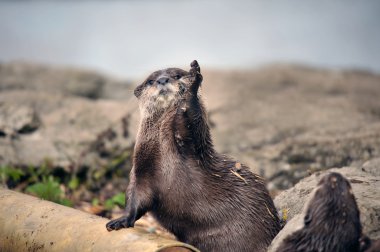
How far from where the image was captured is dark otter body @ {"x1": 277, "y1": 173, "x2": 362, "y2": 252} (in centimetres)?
248

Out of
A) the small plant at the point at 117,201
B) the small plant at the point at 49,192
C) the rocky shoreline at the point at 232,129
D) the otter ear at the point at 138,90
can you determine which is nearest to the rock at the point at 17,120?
the rocky shoreline at the point at 232,129

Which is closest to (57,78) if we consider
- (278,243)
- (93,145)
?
(93,145)

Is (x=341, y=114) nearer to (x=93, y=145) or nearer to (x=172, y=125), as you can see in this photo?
(x=93, y=145)

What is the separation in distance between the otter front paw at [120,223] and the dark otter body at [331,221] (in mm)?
910

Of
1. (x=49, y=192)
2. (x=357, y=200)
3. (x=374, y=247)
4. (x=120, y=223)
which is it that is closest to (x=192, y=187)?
(x=120, y=223)

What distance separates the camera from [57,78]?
852 centimetres

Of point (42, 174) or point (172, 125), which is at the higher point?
point (172, 125)

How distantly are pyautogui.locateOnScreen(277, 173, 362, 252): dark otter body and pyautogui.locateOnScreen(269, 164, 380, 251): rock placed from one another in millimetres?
95

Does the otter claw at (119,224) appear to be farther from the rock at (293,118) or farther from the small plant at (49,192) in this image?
the rock at (293,118)

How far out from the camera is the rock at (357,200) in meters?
2.70

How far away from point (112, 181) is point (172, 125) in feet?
7.41

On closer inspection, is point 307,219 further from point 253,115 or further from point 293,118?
point 253,115

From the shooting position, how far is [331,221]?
250 centimetres

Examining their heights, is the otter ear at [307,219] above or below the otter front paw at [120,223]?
above
